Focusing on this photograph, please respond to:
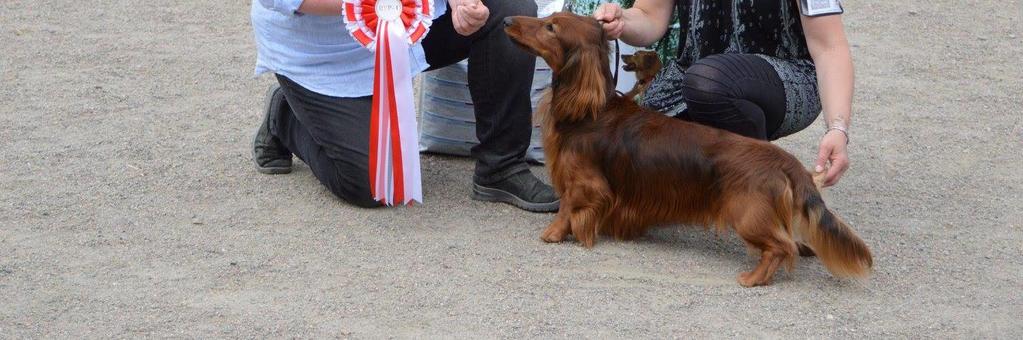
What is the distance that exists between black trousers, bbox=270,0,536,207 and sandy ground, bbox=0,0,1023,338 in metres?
0.13

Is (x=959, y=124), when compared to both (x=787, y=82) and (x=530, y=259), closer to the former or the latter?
(x=787, y=82)

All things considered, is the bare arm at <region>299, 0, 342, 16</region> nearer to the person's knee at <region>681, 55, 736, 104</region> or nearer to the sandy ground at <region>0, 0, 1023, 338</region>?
the sandy ground at <region>0, 0, 1023, 338</region>

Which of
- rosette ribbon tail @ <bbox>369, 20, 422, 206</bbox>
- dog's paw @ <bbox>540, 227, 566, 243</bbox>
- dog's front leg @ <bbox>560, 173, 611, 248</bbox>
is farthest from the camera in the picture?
rosette ribbon tail @ <bbox>369, 20, 422, 206</bbox>

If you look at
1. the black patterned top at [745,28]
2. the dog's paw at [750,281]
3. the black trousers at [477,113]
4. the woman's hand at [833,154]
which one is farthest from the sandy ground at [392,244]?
the black patterned top at [745,28]

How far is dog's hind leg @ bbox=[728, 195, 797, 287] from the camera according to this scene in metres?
3.39

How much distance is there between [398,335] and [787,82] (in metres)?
1.53

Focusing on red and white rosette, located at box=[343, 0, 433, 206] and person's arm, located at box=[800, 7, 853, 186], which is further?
red and white rosette, located at box=[343, 0, 433, 206]

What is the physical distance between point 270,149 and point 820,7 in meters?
2.03

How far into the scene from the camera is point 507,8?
4039 mm

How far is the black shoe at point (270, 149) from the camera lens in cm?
438

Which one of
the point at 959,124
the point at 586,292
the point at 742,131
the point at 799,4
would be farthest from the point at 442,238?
the point at 959,124

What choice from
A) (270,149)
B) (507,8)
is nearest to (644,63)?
(507,8)

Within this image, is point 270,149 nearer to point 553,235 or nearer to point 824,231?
point 553,235

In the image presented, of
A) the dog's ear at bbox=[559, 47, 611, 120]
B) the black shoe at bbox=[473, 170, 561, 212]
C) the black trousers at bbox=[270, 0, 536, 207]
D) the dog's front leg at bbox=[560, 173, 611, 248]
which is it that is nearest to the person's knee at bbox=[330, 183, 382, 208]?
the black trousers at bbox=[270, 0, 536, 207]
